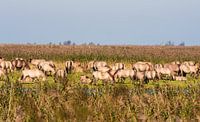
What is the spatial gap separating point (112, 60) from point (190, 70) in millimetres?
11378

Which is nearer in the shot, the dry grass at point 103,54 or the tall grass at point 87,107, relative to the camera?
the tall grass at point 87,107

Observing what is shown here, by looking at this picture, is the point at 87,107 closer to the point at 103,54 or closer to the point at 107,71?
the point at 107,71

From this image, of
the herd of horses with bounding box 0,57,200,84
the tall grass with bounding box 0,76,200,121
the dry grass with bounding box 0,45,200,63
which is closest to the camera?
the tall grass with bounding box 0,76,200,121

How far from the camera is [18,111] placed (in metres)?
8.70

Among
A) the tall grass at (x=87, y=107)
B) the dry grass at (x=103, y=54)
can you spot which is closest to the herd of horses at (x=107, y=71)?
the dry grass at (x=103, y=54)

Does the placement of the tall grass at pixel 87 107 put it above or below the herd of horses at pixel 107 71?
above

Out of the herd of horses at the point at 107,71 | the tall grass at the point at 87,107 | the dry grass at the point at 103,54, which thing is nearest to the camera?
the tall grass at the point at 87,107

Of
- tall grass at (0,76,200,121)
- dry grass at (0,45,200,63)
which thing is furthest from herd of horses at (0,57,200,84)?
tall grass at (0,76,200,121)

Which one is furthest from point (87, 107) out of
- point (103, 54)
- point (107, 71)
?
point (103, 54)

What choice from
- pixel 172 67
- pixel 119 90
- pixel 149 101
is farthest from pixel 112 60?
pixel 149 101

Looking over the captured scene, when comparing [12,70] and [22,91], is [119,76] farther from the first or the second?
[22,91]

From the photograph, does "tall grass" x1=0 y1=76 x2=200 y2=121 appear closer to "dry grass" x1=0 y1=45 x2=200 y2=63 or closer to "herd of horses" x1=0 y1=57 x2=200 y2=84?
"herd of horses" x1=0 y1=57 x2=200 y2=84

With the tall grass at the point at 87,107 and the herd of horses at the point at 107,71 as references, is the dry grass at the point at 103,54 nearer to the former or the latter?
the herd of horses at the point at 107,71

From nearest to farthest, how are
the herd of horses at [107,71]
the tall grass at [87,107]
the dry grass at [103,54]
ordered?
the tall grass at [87,107] → the herd of horses at [107,71] → the dry grass at [103,54]
